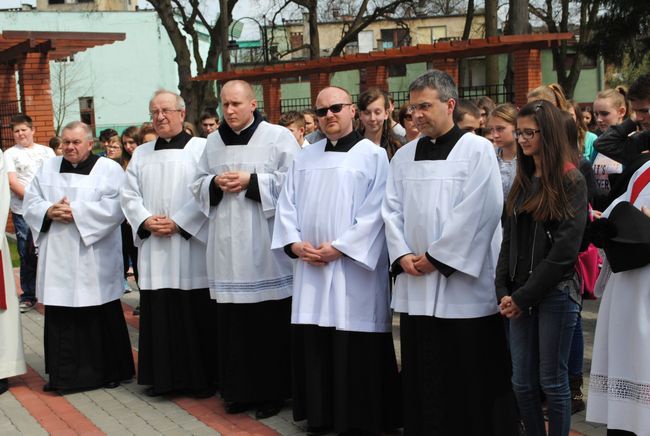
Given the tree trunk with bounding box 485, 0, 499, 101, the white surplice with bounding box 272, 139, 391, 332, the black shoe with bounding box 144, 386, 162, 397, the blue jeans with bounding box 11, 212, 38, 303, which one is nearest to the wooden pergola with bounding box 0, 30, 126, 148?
the blue jeans with bounding box 11, 212, 38, 303

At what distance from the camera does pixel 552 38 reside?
1373cm

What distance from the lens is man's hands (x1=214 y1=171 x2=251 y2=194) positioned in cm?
591

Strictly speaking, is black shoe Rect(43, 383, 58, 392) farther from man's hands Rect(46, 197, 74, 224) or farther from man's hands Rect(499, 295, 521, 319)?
man's hands Rect(499, 295, 521, 319)

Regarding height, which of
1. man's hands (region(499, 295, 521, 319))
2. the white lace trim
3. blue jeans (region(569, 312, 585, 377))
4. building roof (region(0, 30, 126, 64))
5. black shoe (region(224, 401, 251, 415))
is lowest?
black shoe (region(224, 401, 251, 415))

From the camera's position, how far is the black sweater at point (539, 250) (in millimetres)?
4234

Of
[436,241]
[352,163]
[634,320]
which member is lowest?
[634,320]

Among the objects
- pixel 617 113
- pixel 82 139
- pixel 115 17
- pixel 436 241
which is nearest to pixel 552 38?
pixel 617 113

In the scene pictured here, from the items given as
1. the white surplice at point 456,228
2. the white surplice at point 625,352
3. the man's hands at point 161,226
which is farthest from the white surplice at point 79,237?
the white surplice at point 625,352

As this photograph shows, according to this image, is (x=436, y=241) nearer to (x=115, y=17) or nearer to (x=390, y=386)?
(x=390, y=386)

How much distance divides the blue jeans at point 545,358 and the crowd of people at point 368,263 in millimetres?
A: 11

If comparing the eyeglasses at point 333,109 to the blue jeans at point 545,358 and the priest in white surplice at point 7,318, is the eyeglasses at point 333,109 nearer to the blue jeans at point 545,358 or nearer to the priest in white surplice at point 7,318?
the blue jeans at point 545,358

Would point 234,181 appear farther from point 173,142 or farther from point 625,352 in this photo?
point 625,352

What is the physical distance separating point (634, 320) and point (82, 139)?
173 inches

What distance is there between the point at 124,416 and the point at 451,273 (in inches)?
106
